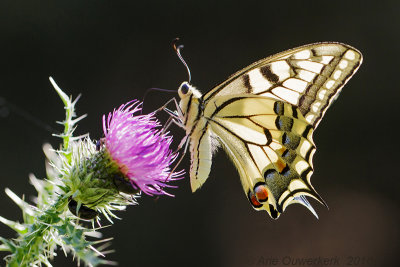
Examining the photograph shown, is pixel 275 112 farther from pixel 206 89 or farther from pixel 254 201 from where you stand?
pixel 206 89

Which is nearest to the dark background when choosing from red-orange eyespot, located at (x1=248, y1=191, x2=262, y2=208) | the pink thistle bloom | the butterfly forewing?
red-orange eyespot, located at (x1=248, y1=191, x2=262, y2=208)

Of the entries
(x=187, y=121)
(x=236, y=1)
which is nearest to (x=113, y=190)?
(x=187, y=121)

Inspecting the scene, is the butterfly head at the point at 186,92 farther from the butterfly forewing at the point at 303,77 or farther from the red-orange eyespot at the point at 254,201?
the red-orange eyespot at the point at 254,201

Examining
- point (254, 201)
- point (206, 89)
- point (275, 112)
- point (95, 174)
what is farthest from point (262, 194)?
point (206, 89)

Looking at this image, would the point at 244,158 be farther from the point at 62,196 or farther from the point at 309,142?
the point at 62,196

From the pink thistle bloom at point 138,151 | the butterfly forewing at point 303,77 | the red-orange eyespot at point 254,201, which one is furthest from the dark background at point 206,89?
the butterfly forewing at point 303,77

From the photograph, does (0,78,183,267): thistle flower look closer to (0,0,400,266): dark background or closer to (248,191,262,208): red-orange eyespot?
(248,191,262,208): red-orange eyespot
